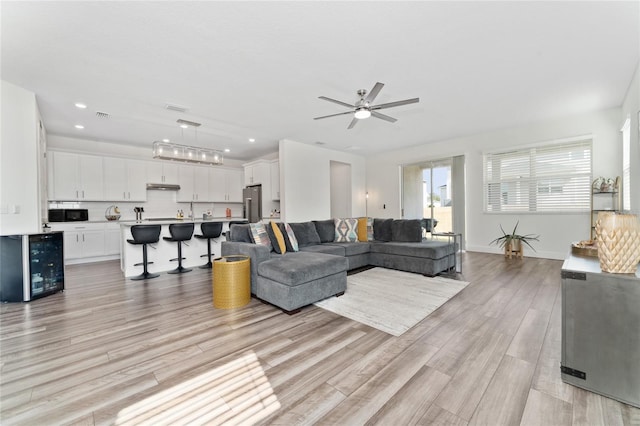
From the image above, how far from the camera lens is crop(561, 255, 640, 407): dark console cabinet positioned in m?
1.38

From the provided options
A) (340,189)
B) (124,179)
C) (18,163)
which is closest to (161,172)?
(124,179)

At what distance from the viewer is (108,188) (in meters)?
5.98

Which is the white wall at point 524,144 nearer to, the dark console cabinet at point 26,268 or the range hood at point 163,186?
the range hood at point 163,186

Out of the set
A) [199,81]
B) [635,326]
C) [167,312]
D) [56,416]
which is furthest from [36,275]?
[635,326]

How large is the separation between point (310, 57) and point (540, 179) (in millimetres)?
5442

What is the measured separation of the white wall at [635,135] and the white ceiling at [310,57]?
0.17m

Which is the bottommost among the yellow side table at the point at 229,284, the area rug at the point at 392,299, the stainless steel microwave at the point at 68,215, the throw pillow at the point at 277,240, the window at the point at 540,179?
the area rug at the point at 392,299

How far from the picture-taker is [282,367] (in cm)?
178

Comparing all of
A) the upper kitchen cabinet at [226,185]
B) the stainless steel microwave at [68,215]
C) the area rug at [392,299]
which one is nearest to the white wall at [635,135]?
the area rug at [392,299]

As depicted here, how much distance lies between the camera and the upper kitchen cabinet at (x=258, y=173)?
22.9 ft

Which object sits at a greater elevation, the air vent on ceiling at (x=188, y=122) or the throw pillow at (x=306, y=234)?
the air vent on ceiling at (x=188, y=122)

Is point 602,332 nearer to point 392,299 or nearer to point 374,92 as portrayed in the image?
point 392,299

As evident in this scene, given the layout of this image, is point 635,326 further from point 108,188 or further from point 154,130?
point 108,188

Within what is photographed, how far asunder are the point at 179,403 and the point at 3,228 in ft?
12.2
